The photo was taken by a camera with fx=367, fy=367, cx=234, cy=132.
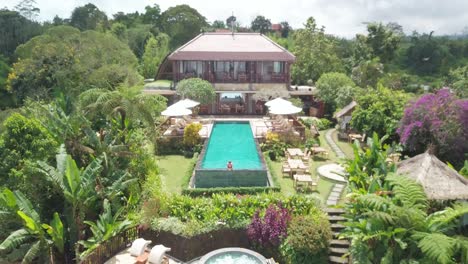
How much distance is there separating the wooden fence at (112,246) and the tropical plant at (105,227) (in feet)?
0.54

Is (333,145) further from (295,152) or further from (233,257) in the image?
(233,257)

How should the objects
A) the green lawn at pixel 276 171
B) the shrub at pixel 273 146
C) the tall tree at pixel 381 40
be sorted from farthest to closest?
the tall tree at pixel 381 40, the shrub at pixel 273 146, the green lawn at pixel 276 171

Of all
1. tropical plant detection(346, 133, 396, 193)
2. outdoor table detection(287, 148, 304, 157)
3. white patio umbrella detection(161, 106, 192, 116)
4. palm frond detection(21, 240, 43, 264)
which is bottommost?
palm frond detection(21, 240, 43, 264)

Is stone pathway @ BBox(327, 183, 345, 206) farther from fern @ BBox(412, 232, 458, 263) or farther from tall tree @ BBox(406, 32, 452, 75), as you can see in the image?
tall tree @ BBox(406, 32, 452, 75)

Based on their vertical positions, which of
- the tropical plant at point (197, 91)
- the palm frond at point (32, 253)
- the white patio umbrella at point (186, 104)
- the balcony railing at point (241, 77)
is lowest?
the palm frond at point (32, 253)

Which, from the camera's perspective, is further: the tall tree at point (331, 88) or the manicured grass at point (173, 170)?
the tall tree at point (331, 88)

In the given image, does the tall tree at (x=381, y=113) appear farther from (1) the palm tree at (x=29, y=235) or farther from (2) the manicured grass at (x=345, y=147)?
(1) the palm tree at (x=29, y=235)

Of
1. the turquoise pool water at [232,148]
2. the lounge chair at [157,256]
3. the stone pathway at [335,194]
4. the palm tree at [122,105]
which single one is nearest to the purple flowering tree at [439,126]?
Result: the stone pathway at [335,194]

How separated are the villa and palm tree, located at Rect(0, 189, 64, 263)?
21575mm

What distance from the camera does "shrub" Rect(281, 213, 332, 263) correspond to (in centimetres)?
1318

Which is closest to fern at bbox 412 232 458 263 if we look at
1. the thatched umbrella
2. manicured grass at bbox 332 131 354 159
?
the thatched umbrella

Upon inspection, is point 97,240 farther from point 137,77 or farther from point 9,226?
point 137,77

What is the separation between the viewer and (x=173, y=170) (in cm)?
2042

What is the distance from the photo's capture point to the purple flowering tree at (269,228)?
1388 cm
